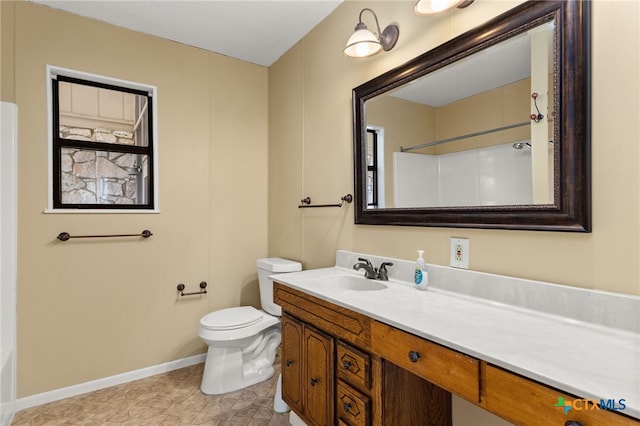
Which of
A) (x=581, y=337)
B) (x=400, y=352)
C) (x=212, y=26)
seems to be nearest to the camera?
(x=581, y=337)

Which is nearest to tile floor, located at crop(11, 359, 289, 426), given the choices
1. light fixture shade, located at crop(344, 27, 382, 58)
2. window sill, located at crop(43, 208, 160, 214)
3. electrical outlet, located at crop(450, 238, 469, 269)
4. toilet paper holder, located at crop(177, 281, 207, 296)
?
toilet paper holder, located at crop(177, 281, 207, 296)

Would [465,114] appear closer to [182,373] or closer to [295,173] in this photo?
[295,173]

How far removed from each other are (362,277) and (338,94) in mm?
1201

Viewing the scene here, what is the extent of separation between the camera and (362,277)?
1.86m

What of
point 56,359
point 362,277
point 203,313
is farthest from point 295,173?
point 56,359

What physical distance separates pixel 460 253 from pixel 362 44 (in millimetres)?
1204

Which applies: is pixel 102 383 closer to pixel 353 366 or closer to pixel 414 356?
pixel 353 366

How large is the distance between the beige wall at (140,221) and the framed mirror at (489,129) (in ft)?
4.44

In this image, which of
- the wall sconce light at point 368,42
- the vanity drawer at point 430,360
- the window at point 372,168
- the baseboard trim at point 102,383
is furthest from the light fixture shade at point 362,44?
the baseboard trim at point 102,383

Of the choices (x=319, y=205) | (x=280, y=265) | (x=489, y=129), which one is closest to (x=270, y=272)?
(x=280, y=265)

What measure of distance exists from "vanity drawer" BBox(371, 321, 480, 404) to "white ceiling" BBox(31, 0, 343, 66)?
2059 mm

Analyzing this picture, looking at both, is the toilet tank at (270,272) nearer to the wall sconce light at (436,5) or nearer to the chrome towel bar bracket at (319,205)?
the chrome towel bar bracket at (319,205)

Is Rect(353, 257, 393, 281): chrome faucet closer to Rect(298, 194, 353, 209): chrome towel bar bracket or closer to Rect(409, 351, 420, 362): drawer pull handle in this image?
Rect(298, 194, 353, 209): chrome towel bar bracket

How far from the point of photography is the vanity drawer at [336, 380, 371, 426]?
128cm
